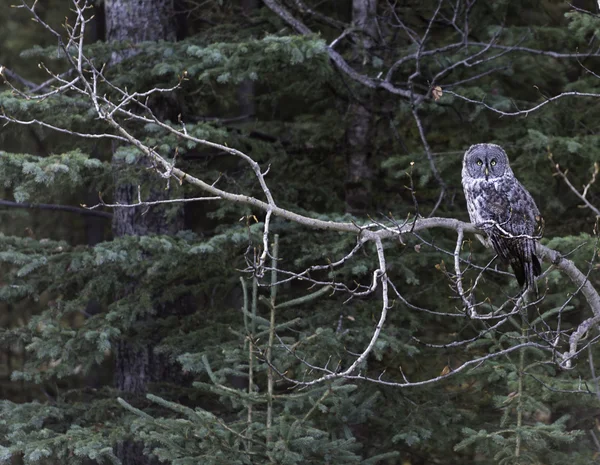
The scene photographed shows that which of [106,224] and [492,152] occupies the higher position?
[492,152]

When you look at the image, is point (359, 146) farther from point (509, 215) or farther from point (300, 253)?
point (509, 215)

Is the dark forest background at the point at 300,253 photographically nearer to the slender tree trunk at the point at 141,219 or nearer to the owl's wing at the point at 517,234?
the slender tree trunk at the point at 141,219

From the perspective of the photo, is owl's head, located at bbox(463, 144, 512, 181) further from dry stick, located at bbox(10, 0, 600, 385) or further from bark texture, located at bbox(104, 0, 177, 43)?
bark texture, located at bbox(104, 0, 177, 43)

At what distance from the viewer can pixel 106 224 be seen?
12594 mm

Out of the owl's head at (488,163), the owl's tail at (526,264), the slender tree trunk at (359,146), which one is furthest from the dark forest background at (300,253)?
the owl's head at (488,163)

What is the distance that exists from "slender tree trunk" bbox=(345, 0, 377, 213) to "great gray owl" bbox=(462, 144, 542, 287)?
1.82 meters

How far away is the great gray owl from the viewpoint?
625cm

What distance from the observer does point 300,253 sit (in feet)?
27.1

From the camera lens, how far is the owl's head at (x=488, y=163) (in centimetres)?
714

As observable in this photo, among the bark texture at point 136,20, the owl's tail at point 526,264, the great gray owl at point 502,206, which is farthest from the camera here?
the bark texture at point 136,20

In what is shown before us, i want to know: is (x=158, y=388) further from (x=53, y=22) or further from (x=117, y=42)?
(x=53, y=22)

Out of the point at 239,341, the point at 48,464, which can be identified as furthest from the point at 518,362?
the point at 48,464

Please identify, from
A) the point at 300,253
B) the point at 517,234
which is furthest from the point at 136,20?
the point at 517,234

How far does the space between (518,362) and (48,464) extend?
392 centimetres
